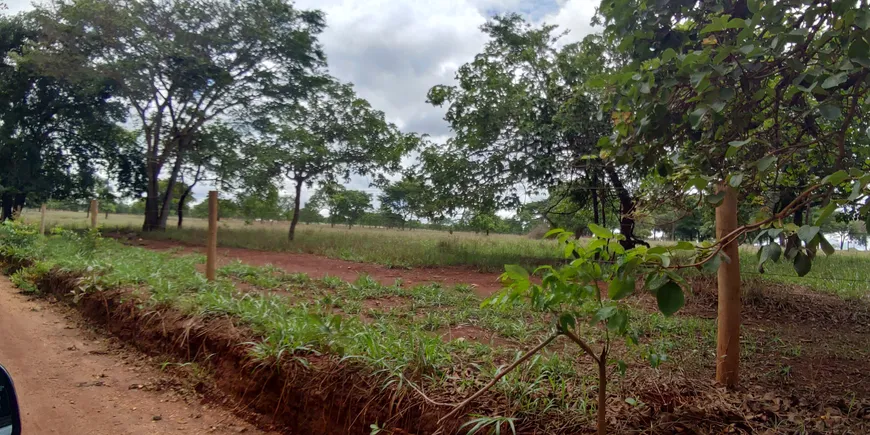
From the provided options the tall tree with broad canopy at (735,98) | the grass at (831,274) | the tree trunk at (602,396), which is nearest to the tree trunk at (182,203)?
the grass at (831,274)

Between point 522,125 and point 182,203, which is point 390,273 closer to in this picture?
point 522,125

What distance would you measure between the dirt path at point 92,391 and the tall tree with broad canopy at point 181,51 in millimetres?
12331

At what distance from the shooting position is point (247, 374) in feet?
11.2

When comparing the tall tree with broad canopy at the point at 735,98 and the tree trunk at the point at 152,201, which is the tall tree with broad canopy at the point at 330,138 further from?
the tall tree with broad canopy at the point at 735,98

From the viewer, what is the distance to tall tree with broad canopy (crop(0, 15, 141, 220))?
16562mm

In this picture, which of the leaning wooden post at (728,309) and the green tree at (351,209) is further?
the green tree at (351,209)

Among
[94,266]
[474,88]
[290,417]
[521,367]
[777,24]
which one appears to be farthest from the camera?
[474,88]

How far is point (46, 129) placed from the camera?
17.9 meters

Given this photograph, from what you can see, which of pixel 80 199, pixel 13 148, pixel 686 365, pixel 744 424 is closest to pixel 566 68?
pixel 686 365

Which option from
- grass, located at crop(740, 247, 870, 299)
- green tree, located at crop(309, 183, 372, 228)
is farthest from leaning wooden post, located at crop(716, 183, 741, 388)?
green tree, located at crop(309, 183, 372, 228)

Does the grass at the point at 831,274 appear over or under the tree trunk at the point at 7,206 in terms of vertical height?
under

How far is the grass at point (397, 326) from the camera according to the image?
2.74 m

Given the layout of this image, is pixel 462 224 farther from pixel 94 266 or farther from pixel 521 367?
pixel 521 367

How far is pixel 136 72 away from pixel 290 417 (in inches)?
618
